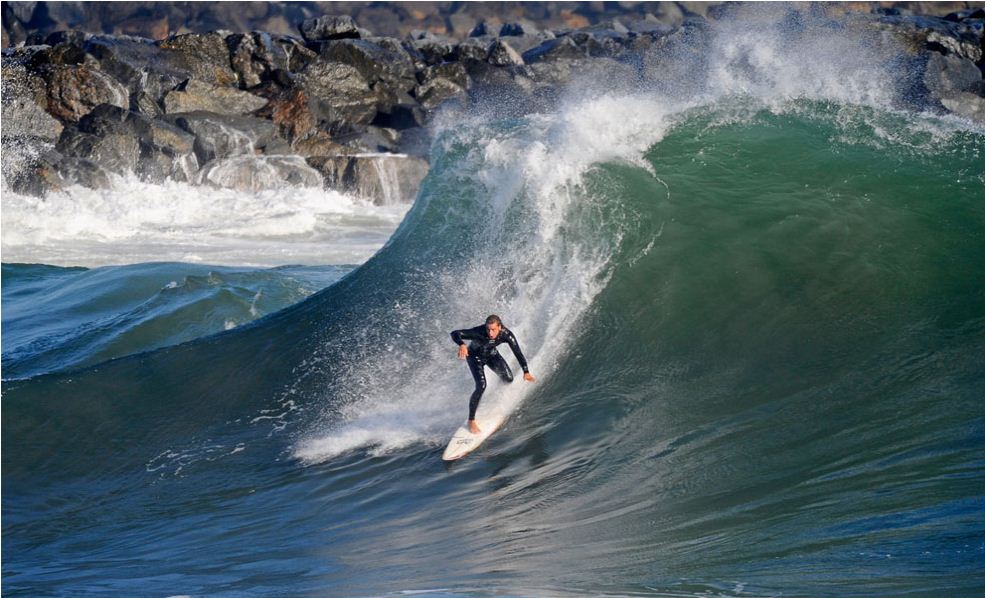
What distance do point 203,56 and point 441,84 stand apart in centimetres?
753

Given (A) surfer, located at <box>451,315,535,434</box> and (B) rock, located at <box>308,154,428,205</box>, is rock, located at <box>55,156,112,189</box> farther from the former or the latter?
(A) surfer, located at <box>451,315,535,434</box>

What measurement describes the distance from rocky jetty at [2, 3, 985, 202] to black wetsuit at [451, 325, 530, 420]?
1489cm

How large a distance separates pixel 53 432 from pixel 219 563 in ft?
12.3

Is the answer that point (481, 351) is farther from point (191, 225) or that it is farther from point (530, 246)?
point (191, 225)

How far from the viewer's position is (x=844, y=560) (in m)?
5.17

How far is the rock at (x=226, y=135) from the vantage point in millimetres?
28875

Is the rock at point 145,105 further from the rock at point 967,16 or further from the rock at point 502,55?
the rock at point 967,16

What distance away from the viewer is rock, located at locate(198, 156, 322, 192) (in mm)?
27995

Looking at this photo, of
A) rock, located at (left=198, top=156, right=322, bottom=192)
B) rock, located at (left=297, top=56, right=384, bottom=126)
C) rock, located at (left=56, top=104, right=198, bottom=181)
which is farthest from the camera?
rock, located at (left=297, top=56, right=384, bottom=126)

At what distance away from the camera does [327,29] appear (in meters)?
38.2

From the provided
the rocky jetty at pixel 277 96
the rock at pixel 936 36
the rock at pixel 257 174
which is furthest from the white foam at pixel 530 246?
the rock at pixel 936 36

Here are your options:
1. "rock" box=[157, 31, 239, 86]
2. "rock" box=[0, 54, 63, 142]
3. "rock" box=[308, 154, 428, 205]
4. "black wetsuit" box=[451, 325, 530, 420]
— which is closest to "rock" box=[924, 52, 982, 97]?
"rock" box=[308, 154, 428, 205]

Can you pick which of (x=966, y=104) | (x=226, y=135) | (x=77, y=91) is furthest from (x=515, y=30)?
(x=77, y=91)

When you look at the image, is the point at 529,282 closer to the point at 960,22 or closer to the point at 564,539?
the point at 564,539
